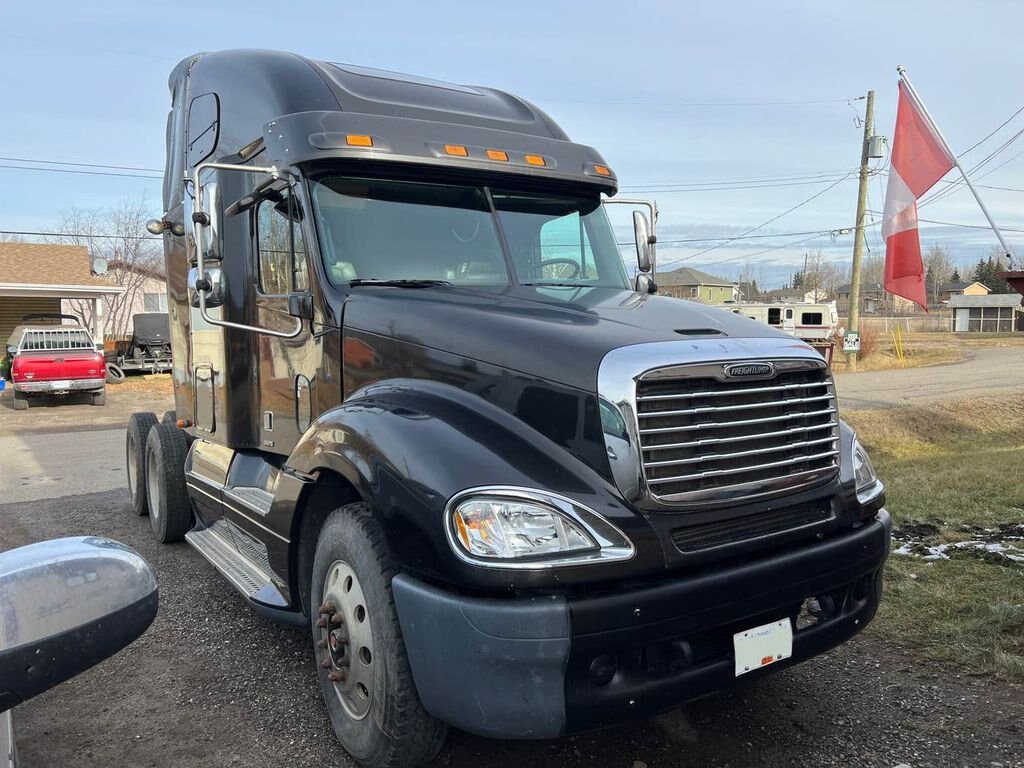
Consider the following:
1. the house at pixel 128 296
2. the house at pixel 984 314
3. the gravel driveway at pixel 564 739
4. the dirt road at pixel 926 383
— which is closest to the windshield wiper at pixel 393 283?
the gravel driveway at pixel 564 739

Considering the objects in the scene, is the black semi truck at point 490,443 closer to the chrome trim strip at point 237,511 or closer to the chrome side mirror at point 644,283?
the chrome trim strip at point 237,511

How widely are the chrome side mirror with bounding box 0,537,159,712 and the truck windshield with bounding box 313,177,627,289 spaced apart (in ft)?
7.20

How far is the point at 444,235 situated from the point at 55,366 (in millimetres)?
17185

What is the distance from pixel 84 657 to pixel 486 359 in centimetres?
172

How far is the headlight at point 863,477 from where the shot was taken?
3.32 m

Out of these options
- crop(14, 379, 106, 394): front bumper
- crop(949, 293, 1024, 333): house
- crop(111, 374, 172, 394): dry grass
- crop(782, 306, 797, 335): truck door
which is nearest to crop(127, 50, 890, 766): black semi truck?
crop(14, 379, 106, 394): front bumper

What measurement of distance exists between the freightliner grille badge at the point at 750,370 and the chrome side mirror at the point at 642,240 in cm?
211

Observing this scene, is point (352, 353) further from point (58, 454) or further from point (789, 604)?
point (58, 454)

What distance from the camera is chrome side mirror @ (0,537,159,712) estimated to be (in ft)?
5.13

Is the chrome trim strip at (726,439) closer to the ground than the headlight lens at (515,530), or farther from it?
farther from it

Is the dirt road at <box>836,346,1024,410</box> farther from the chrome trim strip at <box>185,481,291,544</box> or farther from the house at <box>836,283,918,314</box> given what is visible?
the house at <box>836,283,918,314</box>

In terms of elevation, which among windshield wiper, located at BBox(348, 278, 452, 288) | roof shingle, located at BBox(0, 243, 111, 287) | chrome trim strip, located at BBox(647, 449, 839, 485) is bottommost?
chrome trim strip, located at BBox(647, 449, 839, 485)

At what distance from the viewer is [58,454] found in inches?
452

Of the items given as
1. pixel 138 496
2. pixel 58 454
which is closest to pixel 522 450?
pixel 138 496
